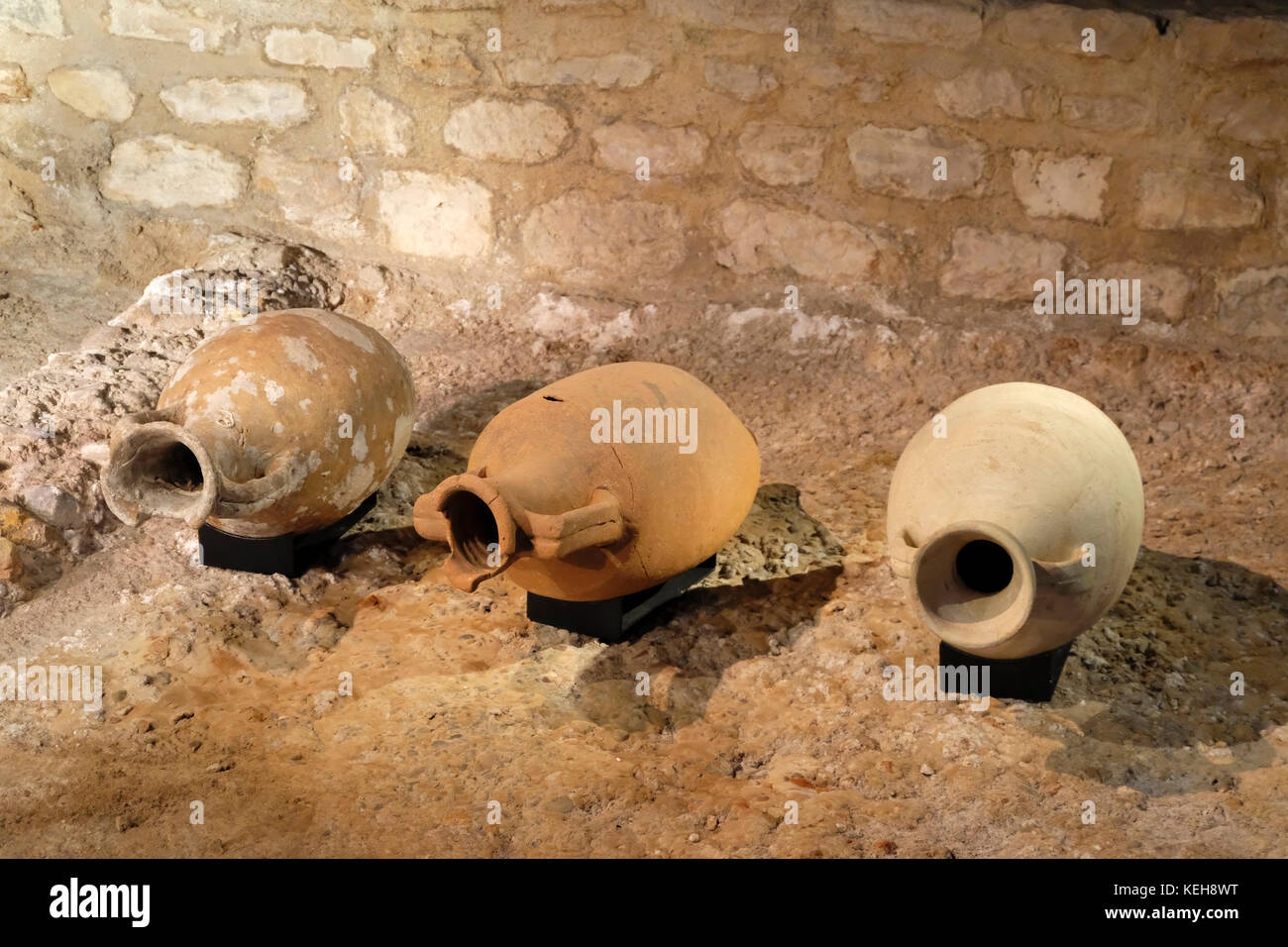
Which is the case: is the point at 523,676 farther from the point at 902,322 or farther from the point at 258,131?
the point at 258,131

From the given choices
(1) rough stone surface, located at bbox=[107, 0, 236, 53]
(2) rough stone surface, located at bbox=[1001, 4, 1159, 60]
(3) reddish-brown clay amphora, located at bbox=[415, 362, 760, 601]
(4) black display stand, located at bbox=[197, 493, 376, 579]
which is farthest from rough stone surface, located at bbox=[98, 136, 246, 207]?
(2) rough stone surface, located at bbox=[1001, 4, 1159, 60]

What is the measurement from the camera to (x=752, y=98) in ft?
15.0

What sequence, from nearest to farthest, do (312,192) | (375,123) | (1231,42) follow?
(1231,42), (375,123), (312,192)

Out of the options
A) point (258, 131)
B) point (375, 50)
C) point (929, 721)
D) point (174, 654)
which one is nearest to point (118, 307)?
point (258, 131)

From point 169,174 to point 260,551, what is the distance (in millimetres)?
2119

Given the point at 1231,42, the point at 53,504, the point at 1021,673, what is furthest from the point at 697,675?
the point at 1231,42

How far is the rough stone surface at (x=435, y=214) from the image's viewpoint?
16.2 feet

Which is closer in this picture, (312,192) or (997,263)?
(997,263)

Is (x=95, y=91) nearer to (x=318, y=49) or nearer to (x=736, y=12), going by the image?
(x=318, y=49)

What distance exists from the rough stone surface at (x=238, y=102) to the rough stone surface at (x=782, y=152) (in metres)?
1.76

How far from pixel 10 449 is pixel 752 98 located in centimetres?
276

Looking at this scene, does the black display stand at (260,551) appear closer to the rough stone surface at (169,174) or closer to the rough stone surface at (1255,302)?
the rough stone surface at (169,174)

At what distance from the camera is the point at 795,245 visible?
470 cm

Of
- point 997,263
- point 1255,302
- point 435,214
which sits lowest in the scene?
point 1255,302
